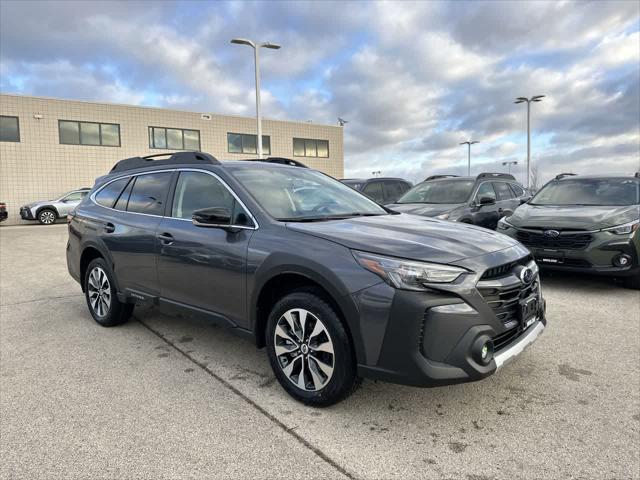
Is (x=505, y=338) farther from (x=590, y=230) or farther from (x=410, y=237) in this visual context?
(x=590, y=230)

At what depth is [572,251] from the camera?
5.80 metres

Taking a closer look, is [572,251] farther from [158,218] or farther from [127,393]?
[127,393]

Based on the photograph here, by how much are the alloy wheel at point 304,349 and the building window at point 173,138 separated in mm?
27451

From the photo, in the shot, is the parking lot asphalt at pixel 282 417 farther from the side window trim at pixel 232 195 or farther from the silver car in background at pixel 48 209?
the silver car in background at pixel 48 209

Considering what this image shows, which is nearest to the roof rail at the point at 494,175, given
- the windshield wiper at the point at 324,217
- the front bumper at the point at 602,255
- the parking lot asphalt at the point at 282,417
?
the front bumper at the point at 602,255

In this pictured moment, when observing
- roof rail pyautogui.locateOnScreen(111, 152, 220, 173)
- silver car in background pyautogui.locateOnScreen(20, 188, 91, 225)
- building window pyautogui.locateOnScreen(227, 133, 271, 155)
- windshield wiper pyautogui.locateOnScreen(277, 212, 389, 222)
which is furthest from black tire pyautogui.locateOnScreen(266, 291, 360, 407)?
building window pyautogui.locateOnScreen(227, 133, 271, 155)

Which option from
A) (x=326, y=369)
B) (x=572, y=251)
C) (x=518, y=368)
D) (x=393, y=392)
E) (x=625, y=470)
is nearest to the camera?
(x=625, y=470)

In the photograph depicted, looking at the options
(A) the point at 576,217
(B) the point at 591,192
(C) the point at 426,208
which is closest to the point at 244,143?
(C) the point at 426,208

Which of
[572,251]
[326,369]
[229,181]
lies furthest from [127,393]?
[572,251]

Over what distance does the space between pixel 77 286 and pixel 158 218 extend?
12.6 ft

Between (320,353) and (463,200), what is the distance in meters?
6.33

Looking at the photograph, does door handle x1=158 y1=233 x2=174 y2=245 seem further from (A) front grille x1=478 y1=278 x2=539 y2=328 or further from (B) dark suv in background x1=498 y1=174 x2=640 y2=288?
(B) dark suv in background x1=498 y1=174 x2=640 y2=288

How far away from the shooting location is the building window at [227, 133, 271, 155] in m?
30.7

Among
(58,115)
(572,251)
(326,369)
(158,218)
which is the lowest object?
(326,369)
